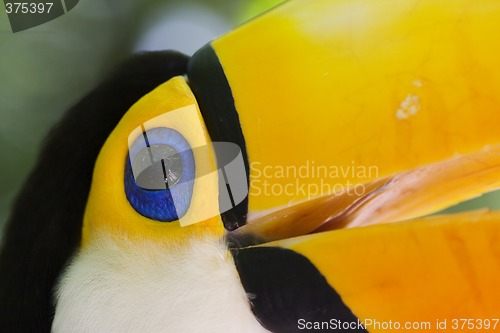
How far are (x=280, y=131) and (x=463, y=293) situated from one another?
0.39 metres

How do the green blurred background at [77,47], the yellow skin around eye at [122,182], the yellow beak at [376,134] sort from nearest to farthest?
the yellow beak at [376,134], the yellow skin around eye at [122,182], the green blurred background at [77,47]

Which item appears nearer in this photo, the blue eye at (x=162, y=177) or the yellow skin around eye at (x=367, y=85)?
the yellow skin around eye at (x=367, y=85)

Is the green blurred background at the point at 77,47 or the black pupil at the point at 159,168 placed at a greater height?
the green blurred background at the point at 77,47

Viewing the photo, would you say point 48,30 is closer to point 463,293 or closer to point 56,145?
point 56,145

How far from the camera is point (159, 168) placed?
1073mm

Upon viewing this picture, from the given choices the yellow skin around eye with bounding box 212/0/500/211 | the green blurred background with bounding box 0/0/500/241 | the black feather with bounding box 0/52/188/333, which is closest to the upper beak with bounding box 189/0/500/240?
the yellow skin around eye with bounding box 212/0/500/211

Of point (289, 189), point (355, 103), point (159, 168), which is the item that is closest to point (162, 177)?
point (159, 168)

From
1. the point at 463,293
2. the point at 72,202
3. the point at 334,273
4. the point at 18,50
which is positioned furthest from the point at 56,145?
the point at 463,293

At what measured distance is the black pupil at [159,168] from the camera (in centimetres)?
107

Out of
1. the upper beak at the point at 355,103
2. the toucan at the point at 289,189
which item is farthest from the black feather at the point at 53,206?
the upper beak at the point at 355,103

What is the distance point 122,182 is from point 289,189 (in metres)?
0.33

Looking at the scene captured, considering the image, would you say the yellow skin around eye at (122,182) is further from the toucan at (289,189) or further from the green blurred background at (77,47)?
the green blurred background at (77,47)

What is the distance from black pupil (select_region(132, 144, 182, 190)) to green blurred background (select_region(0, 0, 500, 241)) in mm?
362

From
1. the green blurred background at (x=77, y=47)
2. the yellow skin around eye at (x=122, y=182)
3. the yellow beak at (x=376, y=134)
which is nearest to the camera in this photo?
the yellow beak at (x=376, y=134)
